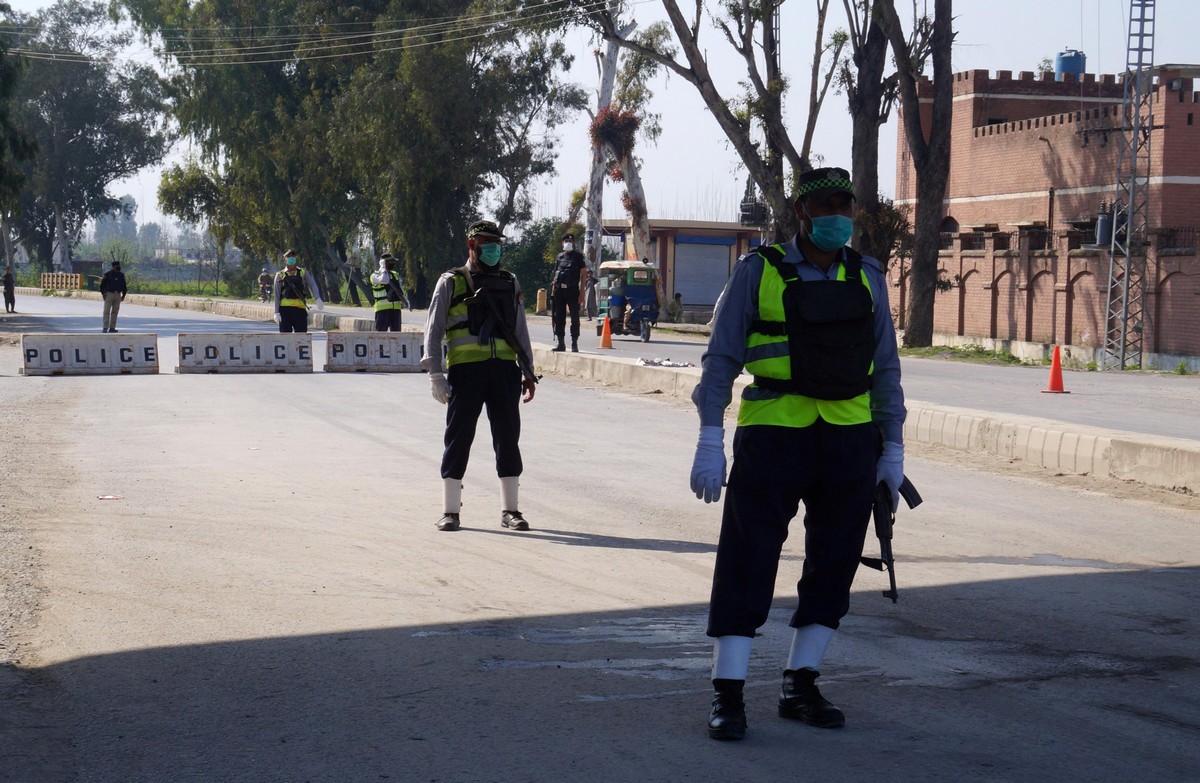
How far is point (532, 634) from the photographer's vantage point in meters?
6.10

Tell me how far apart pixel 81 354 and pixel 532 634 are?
18165 millimetres

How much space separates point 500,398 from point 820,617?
14.1 ft

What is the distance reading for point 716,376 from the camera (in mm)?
4797

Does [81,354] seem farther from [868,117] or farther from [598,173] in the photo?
[598,173]

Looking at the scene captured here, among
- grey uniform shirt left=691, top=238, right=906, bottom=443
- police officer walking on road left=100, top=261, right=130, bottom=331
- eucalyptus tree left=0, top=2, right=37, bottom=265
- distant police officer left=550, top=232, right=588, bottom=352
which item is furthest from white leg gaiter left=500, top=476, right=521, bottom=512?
eucalyptus tree left=0, top=2, right=37, bottom=265

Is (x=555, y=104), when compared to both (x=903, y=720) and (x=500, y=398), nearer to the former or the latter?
(x=500, y=398)

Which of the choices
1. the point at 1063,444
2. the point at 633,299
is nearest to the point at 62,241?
the point at 633,299

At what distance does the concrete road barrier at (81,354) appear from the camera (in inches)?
874

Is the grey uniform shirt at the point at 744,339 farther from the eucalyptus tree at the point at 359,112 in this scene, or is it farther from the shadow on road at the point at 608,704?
the eucalyptus tree at the point at 359,112

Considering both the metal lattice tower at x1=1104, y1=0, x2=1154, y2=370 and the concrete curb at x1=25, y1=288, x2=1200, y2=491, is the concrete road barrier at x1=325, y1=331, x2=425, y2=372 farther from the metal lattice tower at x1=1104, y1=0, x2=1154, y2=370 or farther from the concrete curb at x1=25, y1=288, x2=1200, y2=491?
the metal lattice tower at x1=1104, y1=0, x2=1154, y2=370

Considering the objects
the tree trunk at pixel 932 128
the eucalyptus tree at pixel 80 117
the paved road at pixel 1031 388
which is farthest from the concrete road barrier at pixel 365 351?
the eucalyptus tree at pixel 80 117

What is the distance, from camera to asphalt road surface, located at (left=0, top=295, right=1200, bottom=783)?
451 centimetres

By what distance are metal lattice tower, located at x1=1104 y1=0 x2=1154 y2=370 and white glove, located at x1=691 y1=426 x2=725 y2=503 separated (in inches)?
1243

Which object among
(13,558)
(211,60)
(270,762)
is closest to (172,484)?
(13,558)
